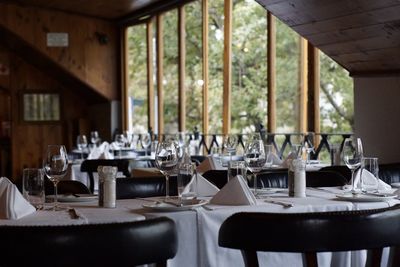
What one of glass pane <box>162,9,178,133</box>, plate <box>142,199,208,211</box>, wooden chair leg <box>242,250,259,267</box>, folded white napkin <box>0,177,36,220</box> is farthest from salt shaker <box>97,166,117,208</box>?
glass pane <box>162,9,178,133</box>

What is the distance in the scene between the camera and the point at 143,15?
33.7 feet

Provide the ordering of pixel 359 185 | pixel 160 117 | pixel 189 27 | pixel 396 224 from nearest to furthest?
pixel 396 224
pixel 359 185
pixel 189 27
pixel 160 117

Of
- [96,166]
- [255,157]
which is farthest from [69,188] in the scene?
[96,166]

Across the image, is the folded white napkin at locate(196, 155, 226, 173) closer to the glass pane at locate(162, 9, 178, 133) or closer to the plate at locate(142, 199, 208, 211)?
the plate at locate(142, 199, 208, 211)

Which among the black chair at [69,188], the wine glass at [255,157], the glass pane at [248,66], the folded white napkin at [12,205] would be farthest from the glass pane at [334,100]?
the folded white napkin at [12,205]

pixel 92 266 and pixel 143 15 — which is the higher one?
pixel 143 15

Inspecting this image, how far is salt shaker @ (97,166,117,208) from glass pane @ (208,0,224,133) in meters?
5.83

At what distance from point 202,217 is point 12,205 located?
24.7 inches

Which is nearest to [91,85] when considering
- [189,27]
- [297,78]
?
[189,27]

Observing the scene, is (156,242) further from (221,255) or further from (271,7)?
(271,7)

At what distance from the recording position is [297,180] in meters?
2.78

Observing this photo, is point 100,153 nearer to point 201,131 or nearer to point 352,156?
point 201,131

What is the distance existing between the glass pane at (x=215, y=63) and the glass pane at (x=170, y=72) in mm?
1111

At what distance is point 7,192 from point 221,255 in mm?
753
